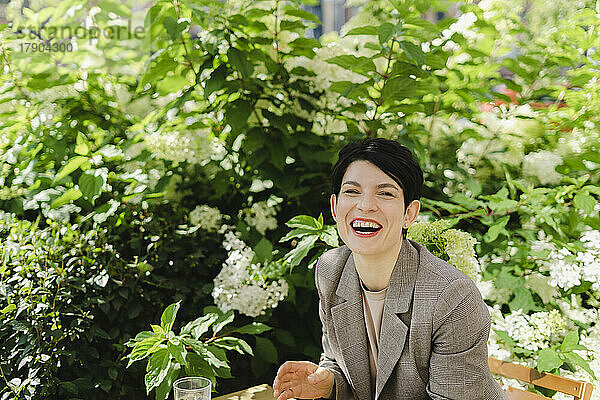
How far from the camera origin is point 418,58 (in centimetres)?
174

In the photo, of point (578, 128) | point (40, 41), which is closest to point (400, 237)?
point (578, 128)

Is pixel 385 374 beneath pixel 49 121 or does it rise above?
beneath

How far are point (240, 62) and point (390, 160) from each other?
871 millimetres

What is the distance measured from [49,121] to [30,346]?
3.11 feet

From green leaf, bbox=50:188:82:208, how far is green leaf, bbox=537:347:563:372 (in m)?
1.63

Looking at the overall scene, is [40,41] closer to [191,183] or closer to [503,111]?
[191,183]

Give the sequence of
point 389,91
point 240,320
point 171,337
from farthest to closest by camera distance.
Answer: point 240,320, point 389,91, point 171,337

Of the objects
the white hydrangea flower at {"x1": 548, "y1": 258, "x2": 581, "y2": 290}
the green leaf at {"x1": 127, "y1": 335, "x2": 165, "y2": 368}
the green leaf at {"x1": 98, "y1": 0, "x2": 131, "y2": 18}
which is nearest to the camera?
the green leaf at {"x1": 127, "y1": 335, "x2": 165, "y2": 368}

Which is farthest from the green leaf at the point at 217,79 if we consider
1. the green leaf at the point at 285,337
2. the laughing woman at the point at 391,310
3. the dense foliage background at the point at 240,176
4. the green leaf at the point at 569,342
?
the green leaf at the point at 569,342

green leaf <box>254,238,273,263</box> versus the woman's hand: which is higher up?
green leaf <box>254,238,273,263</box>

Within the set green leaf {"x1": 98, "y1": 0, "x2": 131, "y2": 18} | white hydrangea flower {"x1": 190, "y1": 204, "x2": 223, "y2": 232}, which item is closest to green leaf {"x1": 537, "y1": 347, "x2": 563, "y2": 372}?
white hydrangea flower {"x1": 190, "y1": 204, "x2": 223, "y2": 232}

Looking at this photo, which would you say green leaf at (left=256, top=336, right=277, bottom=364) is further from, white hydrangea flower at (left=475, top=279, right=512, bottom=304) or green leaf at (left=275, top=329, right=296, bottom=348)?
white hydrangea flower at (left=475, top=279, right=512, bottom=304)

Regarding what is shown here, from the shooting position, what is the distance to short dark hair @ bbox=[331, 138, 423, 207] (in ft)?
4.20

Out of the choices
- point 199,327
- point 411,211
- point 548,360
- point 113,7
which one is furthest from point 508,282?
point 113,7
